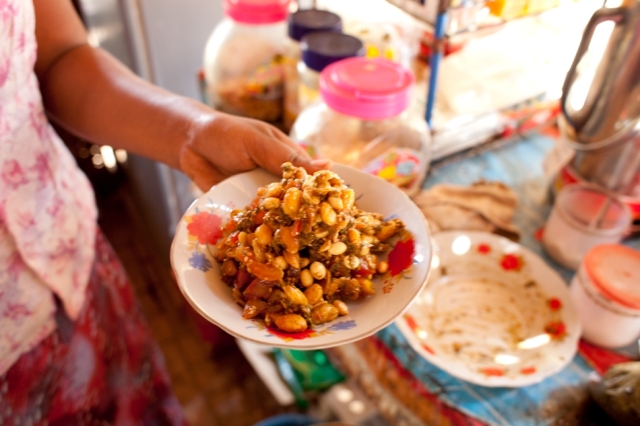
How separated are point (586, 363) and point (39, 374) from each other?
791 mm

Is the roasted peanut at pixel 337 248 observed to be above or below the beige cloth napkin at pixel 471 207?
above

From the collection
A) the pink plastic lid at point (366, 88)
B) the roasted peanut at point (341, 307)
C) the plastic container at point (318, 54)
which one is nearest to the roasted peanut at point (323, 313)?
the roasted peanut at point (341, 307)

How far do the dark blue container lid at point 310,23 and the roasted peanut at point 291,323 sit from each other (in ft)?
2.05

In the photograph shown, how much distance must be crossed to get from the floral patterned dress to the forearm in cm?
6

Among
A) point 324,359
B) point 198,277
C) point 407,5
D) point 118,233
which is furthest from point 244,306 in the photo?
point 118,233

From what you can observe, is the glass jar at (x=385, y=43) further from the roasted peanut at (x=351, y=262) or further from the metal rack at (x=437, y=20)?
the roasted peanut at (x=351, y=262)

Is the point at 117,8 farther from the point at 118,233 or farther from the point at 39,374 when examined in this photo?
the point at 118,233

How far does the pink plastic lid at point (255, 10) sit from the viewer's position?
37.7 inches

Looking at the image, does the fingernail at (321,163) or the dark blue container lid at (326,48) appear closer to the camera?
the fingernail at (321,163)

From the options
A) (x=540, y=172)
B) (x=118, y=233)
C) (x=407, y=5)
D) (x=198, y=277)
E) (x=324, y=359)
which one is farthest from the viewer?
(x=118, y=233)

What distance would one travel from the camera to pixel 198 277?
0.50 metres

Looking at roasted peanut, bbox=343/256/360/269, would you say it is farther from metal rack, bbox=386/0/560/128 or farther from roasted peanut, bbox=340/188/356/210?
metal rack, bbox=386/0/560/128

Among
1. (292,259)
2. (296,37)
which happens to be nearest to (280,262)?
(292,259)

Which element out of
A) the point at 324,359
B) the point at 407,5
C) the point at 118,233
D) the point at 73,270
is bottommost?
the point at 118,233
